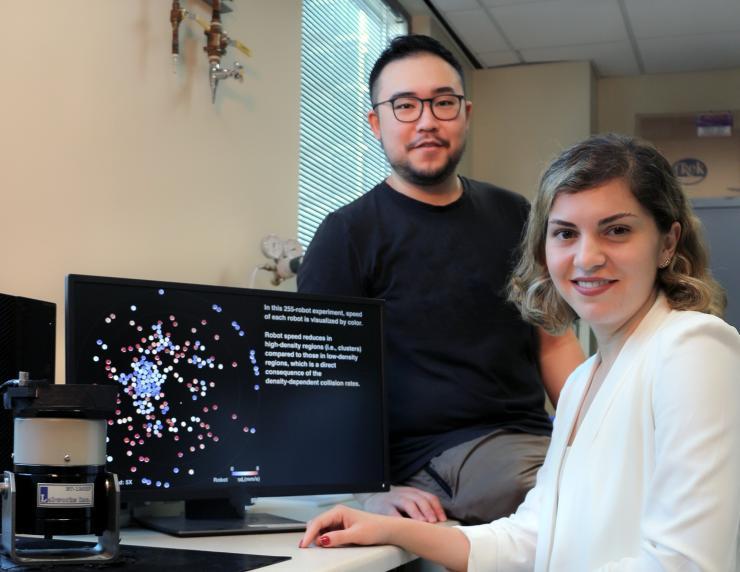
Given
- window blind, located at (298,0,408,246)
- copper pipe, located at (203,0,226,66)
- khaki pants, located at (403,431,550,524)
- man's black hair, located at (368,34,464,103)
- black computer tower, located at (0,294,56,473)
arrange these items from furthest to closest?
1. window blind, located at (298,0,408,246)
2. copper pipe, located at (203,0,226,66)
3. man's black hair, located at (368,34,464,103)
4. khaki pants, located at (403,431,550,524)
5. black computer tower, located at (0,294,56,473)

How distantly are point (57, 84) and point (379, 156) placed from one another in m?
2.22

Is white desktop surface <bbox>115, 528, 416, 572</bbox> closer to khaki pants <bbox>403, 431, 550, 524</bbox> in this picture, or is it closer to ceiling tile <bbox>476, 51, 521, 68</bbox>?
khaki pants <bbox>403, 431, 550, 524</bbox>

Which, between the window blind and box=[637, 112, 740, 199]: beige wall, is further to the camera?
box=[637, 112, 740, 199]: beige wall

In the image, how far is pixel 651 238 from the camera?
4.56 ft

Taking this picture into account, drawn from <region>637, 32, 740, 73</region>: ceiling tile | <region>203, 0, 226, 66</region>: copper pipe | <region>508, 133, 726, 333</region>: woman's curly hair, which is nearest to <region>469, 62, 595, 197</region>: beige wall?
<region>637, 32, 740, 73</region>: ceiling tile

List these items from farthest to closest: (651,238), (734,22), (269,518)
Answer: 1. (734,22)
2. (269,518)
3. (651,238)

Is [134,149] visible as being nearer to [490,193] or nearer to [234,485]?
[490,193]

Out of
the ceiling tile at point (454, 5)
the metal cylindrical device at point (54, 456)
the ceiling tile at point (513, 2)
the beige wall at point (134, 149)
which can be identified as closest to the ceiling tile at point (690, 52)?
the ceiling tile at point (513, 2)

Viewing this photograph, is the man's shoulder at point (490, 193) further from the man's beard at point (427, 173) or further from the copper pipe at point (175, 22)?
the copper pipe at point (175, 22)

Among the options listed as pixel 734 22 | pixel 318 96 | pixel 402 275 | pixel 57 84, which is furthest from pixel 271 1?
pixel 734 22

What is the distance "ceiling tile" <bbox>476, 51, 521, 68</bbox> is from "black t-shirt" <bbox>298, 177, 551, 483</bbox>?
306 centimetres

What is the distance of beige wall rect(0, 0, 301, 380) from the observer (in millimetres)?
1823

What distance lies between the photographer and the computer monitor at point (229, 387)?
1.47 metres

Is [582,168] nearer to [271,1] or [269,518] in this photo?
[269,518]
